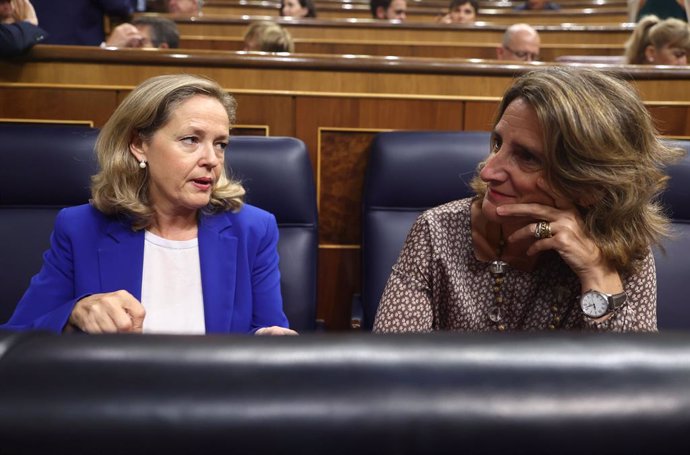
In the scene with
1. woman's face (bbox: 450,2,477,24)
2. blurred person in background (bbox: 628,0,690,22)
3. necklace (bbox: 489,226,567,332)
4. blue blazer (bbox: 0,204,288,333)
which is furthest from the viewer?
woman's face (bbox: 450,2,477,24)

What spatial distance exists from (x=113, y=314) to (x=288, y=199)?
1.66 feet

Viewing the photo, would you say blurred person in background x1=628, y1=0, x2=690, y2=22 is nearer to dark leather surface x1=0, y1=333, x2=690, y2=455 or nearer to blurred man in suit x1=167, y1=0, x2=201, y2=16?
blurred man in suit x1=167, y1=0, x2=201, y2=16

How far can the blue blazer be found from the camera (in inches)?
43.9

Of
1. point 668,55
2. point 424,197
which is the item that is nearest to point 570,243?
point 424,197

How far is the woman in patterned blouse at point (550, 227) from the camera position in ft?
2.82

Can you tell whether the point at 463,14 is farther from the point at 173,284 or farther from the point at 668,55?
the point at 173,284

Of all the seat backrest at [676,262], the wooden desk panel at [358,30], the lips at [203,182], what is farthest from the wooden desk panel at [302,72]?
the wooden desk panel at [358,30]

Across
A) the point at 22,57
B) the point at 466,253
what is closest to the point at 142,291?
the point at 466,253

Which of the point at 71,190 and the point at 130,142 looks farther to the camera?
the point at 71,190

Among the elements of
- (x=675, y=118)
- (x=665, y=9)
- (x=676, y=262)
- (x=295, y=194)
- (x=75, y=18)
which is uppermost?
(x=665, y=9)

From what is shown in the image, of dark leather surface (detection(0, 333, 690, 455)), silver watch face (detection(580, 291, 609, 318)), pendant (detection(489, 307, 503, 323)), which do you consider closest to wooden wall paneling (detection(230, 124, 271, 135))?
pendant (detection(489, 307, 503, 323))

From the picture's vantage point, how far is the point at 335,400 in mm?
246

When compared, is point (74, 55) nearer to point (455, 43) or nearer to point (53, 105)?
point (53, 105)

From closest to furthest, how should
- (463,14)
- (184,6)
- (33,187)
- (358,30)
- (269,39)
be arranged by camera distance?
(33,187), (269,39), (358,30), (184,6), (463,14)
